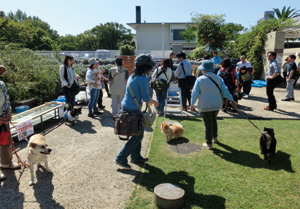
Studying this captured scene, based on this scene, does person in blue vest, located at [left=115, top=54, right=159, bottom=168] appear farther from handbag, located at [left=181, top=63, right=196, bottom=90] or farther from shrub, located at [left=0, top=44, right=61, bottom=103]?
shrub, located at [left=0, top=44, right=61, bottom=103]

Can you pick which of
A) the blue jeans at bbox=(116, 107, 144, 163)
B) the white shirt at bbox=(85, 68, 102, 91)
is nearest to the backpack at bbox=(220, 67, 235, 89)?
the white shirt at bbox=(85, 68, 102, 91)

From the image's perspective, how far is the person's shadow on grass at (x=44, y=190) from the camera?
9.82ft

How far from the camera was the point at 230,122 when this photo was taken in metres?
6.49

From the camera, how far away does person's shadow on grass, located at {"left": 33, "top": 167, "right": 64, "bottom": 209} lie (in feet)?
9.82

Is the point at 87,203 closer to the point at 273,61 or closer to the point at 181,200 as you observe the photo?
the point at 181,200

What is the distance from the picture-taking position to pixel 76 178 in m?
3.65

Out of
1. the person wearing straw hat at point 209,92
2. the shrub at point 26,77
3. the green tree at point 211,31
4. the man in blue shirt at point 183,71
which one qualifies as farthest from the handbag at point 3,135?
the green tree at point 211,31

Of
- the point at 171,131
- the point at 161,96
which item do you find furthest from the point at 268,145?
the point at 161,96

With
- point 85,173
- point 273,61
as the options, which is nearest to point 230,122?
point 273,61

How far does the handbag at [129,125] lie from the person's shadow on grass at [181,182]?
76 cm

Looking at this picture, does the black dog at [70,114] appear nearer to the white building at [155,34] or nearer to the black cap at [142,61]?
the black cap at [142,61]

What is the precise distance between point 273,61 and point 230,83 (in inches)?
64.7

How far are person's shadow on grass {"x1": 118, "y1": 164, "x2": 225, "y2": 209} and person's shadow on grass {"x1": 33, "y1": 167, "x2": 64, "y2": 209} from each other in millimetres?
1161

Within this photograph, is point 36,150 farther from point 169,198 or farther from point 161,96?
point 161,96
